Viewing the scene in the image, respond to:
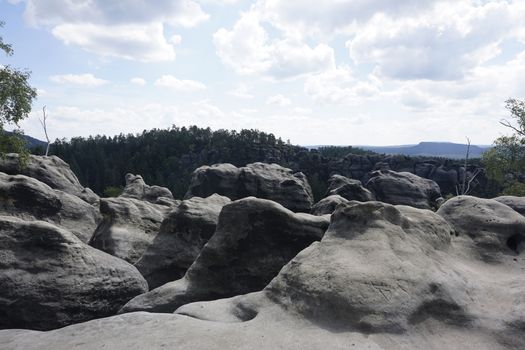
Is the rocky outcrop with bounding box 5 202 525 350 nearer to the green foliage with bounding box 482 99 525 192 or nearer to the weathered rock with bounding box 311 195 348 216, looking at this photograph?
the weathered rock with bounding box 311 195 348 216

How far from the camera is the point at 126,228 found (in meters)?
21.8

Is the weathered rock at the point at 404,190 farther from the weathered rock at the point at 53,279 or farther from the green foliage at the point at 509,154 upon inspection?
the weathered rock at the point at 53,279

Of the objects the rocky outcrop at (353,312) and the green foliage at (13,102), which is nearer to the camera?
the rocky outcrop at (353,312)

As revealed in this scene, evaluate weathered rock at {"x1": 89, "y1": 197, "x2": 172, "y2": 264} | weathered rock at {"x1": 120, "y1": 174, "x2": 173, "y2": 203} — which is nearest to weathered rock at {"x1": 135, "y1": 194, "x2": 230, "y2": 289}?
weathered rock at {"x1": 89, "y1": 197, "x2": 172, "y2": 264}

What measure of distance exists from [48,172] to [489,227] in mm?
33365

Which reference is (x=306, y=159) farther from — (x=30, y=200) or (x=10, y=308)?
(x=10, y=308)

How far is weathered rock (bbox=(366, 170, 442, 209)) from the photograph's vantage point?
53.4 meters

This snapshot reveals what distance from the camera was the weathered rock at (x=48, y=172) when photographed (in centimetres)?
3344

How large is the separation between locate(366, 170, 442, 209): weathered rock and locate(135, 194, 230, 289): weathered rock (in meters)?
37.7

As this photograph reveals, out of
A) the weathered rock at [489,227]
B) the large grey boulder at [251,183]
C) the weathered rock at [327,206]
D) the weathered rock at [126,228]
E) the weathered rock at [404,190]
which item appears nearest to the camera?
the weathered rock at [489,227]

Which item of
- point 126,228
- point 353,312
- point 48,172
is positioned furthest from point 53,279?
point 48,172

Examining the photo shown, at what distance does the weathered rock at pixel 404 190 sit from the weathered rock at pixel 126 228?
3636cm

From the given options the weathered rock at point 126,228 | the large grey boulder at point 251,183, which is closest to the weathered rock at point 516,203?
the weathered rock at point 126,228

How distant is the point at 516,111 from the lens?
4097cm
